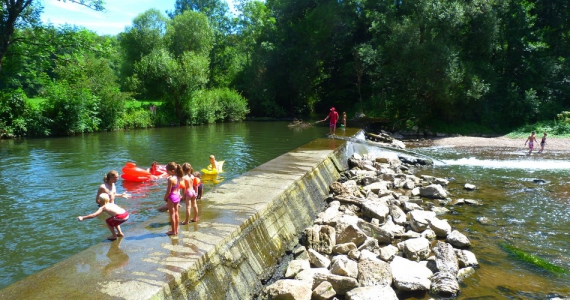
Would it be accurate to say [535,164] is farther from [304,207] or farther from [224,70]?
[224,70]

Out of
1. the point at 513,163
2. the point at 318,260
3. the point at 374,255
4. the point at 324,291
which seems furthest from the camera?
the point at 513,163

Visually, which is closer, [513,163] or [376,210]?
[376,210]

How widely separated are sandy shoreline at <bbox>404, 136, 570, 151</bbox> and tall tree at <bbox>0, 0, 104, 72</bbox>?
23.3 metres

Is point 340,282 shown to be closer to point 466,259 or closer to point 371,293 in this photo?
point 371,293

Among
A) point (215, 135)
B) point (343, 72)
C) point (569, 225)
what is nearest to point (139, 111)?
point (215, 135)

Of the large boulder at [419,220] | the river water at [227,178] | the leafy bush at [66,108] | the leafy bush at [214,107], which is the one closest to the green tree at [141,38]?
the leafy bush at [214,107]

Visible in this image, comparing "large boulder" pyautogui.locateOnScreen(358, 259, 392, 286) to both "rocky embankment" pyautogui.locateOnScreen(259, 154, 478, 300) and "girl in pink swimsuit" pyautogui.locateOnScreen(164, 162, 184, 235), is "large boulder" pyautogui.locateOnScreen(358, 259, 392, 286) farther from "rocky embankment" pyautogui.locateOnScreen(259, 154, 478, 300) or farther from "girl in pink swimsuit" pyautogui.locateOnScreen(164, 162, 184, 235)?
"girl in pink swimsuit" pyautogui.locateOnScreen(164, 162, 184, 235)

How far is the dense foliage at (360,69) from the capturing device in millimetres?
27734

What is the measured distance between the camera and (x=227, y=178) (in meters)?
15.0

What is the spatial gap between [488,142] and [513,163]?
8147 millimetres

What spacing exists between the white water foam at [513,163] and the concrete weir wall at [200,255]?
12.4 meters

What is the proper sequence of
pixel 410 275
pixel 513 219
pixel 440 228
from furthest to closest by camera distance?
pixel 513 219
pixel 440 228
pixel 410 275

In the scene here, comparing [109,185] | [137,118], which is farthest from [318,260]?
[137,118]

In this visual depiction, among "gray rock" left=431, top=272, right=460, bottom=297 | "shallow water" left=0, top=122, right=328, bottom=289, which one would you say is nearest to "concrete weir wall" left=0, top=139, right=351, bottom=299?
"shallow water" left=0, top=122, right=328, bottom=289
